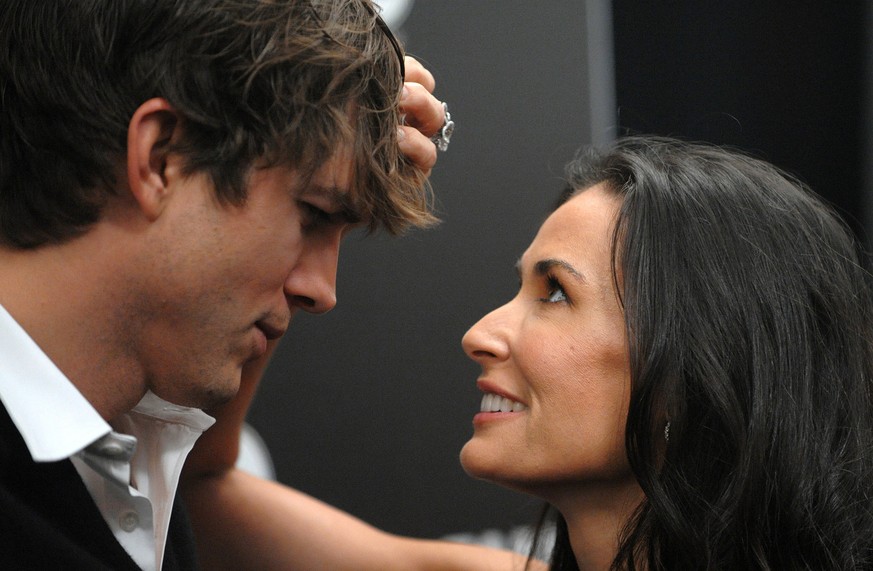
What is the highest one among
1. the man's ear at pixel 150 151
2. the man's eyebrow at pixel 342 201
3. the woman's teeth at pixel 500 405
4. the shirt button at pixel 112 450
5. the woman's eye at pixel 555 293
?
the man's ear at pixel 150 151

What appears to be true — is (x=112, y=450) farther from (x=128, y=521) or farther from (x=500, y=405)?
(x=500, y=405)

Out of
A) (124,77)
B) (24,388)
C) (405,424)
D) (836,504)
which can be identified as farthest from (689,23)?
(24,388)

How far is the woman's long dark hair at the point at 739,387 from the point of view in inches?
51.8

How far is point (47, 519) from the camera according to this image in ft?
3.80

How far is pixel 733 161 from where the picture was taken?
1519 millimetres

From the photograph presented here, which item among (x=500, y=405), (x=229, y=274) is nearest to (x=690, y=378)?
(x=500, y=405)

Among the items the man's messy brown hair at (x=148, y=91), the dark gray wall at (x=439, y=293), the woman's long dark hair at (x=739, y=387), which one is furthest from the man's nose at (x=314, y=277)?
the dark gray wall at (x=439, y=293)

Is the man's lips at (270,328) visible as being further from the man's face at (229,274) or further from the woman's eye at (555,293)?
the woman's eye at (555,293)

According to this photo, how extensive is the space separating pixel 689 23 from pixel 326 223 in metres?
1.51

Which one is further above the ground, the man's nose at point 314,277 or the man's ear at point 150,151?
the man's ear at point 150,151

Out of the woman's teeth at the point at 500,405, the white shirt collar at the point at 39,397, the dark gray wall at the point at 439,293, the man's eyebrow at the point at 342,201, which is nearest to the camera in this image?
the white shirt collar at the point at 39,397

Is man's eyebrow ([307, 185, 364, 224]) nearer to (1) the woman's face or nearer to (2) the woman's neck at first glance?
(1) the woman's face

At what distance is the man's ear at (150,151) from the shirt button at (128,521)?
38 centimetres

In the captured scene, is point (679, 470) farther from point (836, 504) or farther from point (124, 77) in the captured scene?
point (124, 77)
